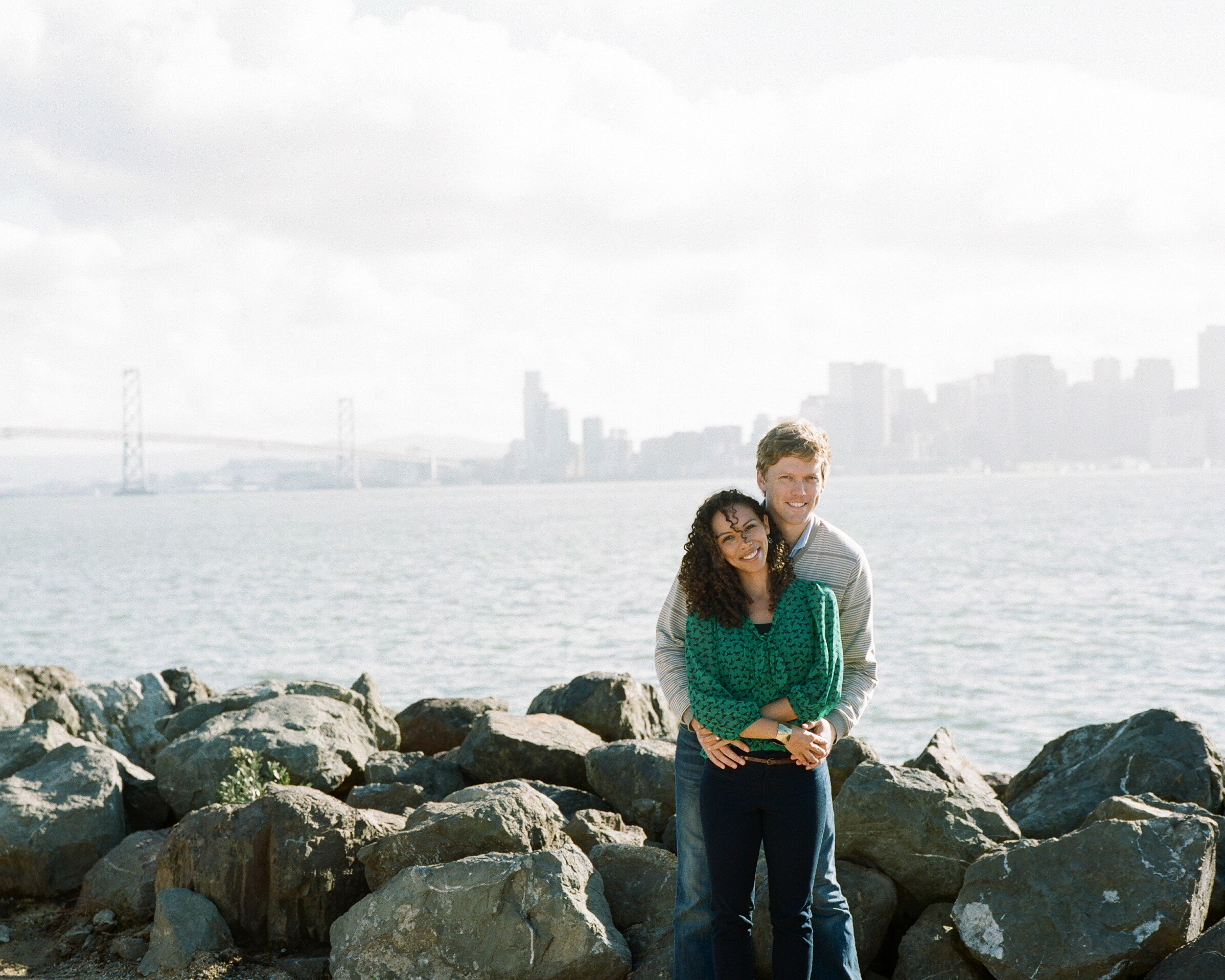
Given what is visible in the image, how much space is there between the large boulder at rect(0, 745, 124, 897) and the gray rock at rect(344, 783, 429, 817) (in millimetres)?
1162

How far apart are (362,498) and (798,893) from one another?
416 ft

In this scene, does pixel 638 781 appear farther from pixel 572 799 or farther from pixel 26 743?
pixel 26 743

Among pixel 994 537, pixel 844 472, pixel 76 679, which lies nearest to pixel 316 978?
pixel 76 679

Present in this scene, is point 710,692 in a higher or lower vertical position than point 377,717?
higher

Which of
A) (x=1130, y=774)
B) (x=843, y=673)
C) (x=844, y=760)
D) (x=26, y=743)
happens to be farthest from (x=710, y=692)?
(x=26, y=743)

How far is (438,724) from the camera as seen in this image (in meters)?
7.75

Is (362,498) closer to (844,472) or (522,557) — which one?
(844,472)

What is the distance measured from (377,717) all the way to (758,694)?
16.9 feet

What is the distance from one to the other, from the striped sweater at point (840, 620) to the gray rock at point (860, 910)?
1025mm

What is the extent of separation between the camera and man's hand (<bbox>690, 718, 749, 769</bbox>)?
10.2ft

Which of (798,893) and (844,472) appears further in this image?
(844,472)

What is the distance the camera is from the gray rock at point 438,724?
7.67 metres

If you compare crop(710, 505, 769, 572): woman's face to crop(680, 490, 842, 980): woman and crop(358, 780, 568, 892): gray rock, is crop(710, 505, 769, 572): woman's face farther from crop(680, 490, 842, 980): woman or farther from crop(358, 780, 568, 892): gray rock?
crop(358, 780, 568, 892): gray rock

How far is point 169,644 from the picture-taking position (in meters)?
21.5
